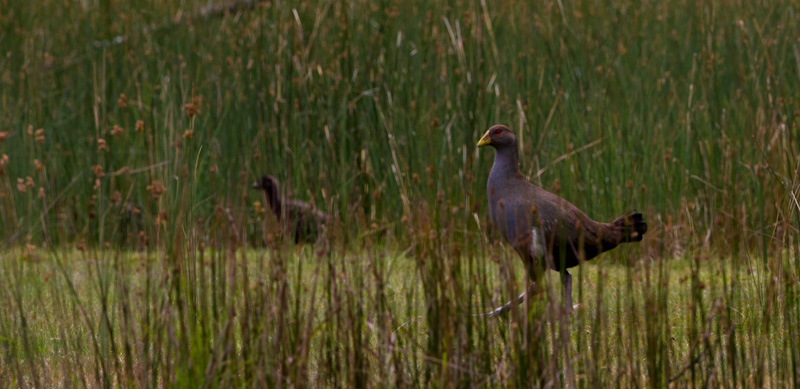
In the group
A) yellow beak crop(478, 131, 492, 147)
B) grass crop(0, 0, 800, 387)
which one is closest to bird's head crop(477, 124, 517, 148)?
yellow beak crop(478, 131, 492, 147)

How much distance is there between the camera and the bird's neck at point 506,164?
18.0 feet

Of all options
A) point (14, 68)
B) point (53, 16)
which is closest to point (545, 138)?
point (14, 68)

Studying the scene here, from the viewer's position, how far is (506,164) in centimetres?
548

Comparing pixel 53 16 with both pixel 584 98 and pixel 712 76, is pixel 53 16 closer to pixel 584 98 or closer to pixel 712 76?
pixel 584 98

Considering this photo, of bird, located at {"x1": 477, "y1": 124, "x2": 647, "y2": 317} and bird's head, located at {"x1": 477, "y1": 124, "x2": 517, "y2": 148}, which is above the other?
bird's head, located at {"x1": 477, "y1": 124, "x2": 517, "y2": 148}

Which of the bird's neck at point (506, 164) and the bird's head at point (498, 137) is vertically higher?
the bird's head at point (498, 137)

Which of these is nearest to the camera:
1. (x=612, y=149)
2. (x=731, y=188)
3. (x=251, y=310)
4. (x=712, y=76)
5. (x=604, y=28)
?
(x=251, y=310)

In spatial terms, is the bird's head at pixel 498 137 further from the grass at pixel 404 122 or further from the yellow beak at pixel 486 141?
the grass at pixel 404 122

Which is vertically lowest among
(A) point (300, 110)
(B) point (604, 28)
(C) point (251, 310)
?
(C) point (251, 310)

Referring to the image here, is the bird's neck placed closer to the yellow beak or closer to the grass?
the yellow beak

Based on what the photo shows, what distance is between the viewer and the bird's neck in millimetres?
5473

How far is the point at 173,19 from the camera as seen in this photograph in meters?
9.23

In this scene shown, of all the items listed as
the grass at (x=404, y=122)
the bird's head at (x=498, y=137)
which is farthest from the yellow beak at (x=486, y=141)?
the grass at (x=404, y=122)

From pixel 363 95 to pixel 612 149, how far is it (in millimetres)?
1723
